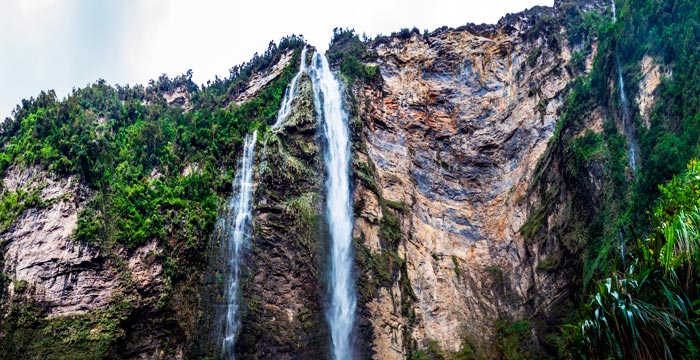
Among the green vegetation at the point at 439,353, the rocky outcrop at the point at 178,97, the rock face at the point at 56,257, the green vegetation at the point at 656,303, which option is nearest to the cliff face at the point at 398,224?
the rock face at the point at 56,257

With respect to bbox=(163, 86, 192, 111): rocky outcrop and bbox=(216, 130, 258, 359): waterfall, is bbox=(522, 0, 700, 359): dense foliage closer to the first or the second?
bbox=(216, 130, 258, 359): waterfall

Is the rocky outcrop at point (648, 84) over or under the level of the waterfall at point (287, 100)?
under

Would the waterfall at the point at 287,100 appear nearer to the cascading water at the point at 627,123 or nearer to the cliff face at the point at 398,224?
the cliff face at the point at 398,224

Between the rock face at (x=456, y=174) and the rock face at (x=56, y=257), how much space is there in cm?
953

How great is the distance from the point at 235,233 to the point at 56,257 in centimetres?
588

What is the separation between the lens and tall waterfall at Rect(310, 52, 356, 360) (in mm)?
20516

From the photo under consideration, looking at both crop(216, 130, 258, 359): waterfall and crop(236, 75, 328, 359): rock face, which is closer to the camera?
crop(216, 130, 258, 359): waterfall

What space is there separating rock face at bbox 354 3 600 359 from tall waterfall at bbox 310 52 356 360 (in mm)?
625

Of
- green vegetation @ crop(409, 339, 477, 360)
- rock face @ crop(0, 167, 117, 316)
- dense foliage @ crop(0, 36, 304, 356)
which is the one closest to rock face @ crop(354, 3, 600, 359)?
green vegetation @ crop(409, 339, 477, 360)

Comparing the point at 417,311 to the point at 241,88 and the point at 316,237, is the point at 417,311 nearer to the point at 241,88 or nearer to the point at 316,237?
the point at 316,237

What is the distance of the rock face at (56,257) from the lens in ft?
59.0

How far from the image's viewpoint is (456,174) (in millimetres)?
27672

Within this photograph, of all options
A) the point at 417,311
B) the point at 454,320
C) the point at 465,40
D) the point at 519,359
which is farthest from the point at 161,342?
the point at 465,40

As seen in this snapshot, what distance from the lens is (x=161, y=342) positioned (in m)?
18.5
